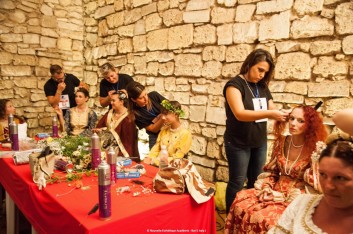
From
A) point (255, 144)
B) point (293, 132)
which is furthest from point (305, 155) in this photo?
point (255, 144)

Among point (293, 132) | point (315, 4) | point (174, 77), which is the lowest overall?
point (293, 132)

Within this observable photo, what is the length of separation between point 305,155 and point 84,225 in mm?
1400

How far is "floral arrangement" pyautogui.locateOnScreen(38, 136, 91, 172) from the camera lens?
2076mm

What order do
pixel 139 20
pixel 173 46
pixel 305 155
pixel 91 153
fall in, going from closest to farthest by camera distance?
pixel 305 155, pixel 91 153, pixel 173 46, pixel 139 20

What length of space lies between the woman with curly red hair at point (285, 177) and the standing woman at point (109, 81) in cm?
210

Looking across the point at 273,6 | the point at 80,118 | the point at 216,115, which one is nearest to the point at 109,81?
the point at 80,118

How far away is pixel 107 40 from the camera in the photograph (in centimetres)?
509

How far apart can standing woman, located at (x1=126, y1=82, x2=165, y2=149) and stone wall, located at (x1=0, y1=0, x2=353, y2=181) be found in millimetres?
844

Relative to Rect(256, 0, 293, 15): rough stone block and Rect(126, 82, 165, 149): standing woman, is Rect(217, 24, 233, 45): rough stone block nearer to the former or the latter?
Rect(256, 0, 293, 15): rough stone block

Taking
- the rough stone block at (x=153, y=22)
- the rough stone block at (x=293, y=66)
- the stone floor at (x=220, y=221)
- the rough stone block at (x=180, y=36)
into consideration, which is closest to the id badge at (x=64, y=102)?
the rough stone block at (x=153, y=22)

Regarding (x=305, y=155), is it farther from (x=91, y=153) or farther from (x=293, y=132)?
(x=91, y=153)

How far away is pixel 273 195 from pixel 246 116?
23.7 inches

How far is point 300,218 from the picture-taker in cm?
123

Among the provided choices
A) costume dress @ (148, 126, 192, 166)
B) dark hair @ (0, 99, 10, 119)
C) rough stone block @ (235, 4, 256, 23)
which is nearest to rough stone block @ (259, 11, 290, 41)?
rough stone block @ (235, 4, 256, 23)
